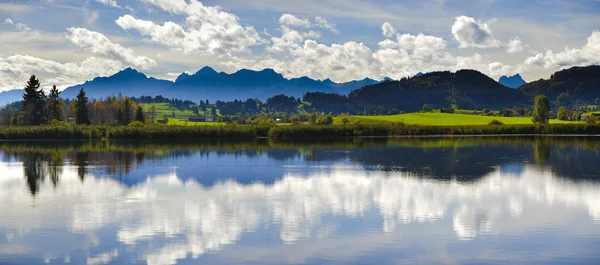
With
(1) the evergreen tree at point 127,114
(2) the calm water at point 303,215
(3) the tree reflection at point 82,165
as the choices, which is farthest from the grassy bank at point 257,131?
(2) the calm water at point 303,215

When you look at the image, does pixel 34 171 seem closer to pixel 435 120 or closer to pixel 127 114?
pixel 127 114

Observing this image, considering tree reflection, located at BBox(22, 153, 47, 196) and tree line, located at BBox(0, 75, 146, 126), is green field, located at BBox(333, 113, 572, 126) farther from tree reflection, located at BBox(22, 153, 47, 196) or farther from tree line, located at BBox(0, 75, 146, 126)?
tree reflection, located at BBox(22, 153, 47, 196)

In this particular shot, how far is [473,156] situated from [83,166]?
107 feet

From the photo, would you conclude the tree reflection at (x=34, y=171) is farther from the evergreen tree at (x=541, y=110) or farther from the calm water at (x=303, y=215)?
the evergreen tree at (x=541, y=110)

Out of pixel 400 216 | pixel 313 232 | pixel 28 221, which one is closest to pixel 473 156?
pixel 400 216

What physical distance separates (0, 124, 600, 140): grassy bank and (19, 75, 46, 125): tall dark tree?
15.5m

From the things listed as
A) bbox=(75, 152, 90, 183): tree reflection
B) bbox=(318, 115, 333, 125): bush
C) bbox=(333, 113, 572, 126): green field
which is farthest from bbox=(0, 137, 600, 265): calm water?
bbox=(333, 113, 572, 126): green field

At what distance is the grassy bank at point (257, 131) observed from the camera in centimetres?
9125

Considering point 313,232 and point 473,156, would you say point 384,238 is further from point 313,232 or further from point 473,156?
point 473,156

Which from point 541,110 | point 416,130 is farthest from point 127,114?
point 541,110

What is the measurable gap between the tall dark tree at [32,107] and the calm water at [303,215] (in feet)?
246

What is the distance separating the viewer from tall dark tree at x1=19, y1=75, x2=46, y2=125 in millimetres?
111188

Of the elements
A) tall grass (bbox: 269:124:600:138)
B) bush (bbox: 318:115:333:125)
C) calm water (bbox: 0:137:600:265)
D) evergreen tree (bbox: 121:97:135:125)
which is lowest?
calm water (bbox: 0:137:600:265)

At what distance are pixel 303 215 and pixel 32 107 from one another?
102 metres
